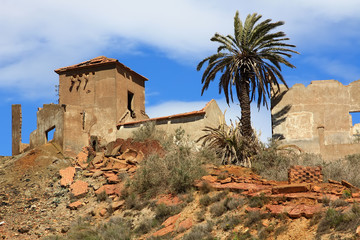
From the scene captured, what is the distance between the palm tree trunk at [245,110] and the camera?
2159 cm

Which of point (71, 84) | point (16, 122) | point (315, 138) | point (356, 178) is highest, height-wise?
point (71, 84)

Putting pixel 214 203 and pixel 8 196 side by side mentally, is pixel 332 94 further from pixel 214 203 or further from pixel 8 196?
pixel 8 196

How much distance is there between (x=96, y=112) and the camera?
87.8 ft

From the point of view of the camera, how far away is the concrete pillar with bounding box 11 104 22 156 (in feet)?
90.8

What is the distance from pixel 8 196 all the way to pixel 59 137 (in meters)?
5.72

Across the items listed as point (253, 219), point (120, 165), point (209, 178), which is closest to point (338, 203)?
point (253, 219)

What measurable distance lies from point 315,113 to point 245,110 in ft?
21.2

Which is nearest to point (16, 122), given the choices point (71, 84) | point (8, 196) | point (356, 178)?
point (71, 84)

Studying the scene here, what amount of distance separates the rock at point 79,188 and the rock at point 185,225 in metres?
6.68

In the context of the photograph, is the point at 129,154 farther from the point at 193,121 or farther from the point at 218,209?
the point at 218,209

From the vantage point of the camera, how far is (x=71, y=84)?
1109 inches

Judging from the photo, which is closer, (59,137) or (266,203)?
(266,203)

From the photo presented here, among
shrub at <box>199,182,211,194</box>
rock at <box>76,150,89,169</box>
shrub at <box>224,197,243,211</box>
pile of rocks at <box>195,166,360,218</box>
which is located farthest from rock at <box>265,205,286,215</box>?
rock at <box>76,150,89,169</box>

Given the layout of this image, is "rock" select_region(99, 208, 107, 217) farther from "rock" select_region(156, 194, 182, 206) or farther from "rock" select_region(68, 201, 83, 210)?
"rock" select_region(156, 194, 182, 206)
